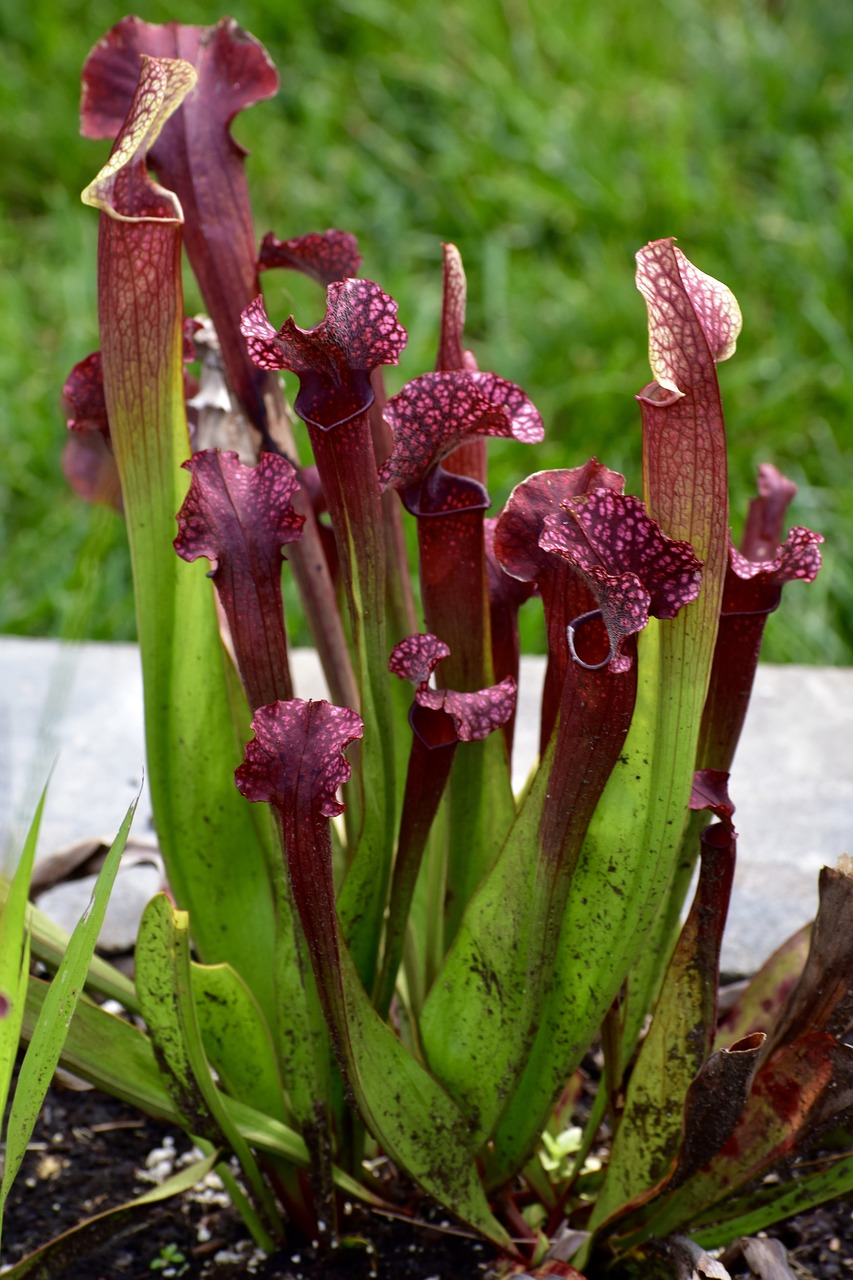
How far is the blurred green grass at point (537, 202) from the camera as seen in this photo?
2471 millimetres

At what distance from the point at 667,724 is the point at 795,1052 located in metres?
0.24

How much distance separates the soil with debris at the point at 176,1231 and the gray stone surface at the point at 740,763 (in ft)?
0.94

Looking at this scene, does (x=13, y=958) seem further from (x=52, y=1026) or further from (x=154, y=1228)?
(x=154, y=1228)

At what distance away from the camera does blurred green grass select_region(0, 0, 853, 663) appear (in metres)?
2.47

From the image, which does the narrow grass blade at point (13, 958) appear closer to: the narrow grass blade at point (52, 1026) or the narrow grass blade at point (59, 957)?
the narrow grass blade at point (52, 1026)

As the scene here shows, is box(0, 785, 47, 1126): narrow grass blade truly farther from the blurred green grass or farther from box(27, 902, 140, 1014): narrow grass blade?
the blurred green grass

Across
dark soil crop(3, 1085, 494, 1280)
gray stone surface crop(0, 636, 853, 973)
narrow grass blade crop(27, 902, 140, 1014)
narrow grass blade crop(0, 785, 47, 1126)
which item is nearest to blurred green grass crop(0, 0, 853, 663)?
gray stone surface crop(0, 636, 853, 973)

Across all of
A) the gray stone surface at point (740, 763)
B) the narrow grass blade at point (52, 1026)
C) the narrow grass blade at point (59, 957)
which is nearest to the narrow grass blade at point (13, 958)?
the narrow grass blade at point (52, 1026)

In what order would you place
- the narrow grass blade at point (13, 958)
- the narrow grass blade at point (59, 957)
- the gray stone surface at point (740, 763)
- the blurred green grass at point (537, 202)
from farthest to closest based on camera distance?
the blurred green grass at point (537, 202) < the gray stone surface at point (740, 763) < the narrow grass blade at point (59, 957) < the narrow grass blade at point (13, 958)

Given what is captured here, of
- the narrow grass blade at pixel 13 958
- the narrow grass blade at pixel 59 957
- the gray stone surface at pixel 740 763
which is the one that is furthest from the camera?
the gray stone surface at pixel 740 763

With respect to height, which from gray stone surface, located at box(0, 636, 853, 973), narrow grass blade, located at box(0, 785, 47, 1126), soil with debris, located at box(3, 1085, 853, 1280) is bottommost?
soil with debris, located at box(3, 1085, 853, 1280)

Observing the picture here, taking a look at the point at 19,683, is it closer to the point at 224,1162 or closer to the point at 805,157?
the point at 224,1162

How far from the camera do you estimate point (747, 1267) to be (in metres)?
0.99

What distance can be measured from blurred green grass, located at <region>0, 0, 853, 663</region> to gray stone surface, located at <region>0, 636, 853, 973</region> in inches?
18.2
